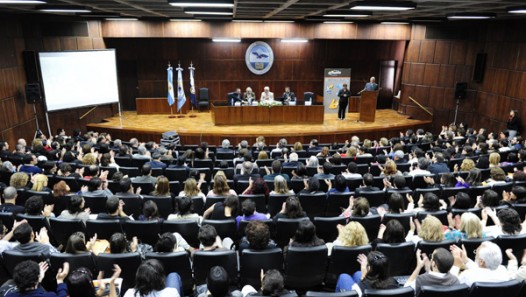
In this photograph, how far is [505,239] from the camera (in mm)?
3623

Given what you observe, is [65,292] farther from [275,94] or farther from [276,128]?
[275,94]

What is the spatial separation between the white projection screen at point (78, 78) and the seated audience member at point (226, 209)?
821 centimetres

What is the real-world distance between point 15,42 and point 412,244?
10.8m

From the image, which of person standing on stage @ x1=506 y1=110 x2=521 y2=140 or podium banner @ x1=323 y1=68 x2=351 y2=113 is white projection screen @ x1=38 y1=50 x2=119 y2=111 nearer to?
podium banner @ x1=323 y1=68 x2=351 y2=113

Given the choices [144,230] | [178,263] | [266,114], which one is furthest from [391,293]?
[266,114]

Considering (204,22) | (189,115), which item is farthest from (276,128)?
(204,22)

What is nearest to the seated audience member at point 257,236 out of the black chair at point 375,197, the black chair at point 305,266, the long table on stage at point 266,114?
the black chair at point 305,266

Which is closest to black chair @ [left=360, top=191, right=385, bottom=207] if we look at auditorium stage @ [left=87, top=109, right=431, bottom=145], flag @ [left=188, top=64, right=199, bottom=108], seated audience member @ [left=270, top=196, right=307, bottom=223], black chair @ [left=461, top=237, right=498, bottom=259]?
seated audience member @ [left=270, top=196, right=307, bottom=223]

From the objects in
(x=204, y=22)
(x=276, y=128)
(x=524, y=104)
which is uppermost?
(x=204, y=22)

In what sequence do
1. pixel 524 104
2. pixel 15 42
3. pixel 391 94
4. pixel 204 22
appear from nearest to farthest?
pixel 15 42 < pixel 524 104 < pixel 204 22 < pixel 391 94

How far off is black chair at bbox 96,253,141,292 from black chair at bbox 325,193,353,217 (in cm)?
285

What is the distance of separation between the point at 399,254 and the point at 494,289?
2.92 feet

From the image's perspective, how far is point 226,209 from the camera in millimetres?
4426

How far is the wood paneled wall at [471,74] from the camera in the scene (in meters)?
11.0
